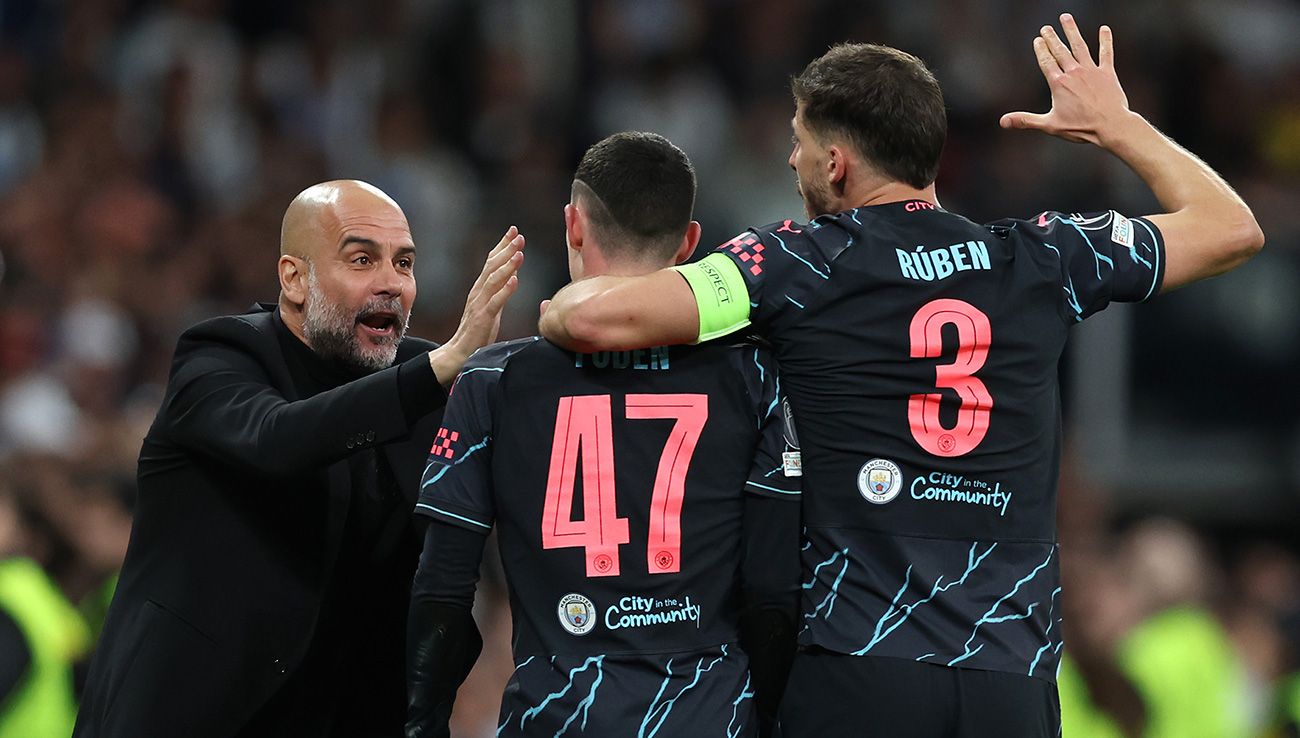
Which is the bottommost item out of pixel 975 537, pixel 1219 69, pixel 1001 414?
pixel 975 537

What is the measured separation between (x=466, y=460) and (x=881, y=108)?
1.24m

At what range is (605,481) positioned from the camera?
398 cm

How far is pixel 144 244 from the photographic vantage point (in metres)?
11.0

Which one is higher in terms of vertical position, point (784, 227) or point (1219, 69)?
point (1219, 69)

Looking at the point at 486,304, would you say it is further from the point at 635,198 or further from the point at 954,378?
the point at 954,378

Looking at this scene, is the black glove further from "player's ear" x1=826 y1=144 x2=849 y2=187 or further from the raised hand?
"player's ear" x1=826 y1=144 x2=849 y2=187

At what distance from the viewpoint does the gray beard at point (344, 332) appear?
15.8 feet

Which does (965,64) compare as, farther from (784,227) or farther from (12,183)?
(784,227)

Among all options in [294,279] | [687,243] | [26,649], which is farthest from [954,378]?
[26,649]

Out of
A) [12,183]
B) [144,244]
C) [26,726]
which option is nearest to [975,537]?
[26,726]

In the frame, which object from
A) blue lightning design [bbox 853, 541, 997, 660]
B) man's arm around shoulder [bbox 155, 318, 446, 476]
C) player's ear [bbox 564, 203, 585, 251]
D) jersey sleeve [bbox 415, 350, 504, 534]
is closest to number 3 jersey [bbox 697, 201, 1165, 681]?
blue lightning design [bbox 853, 541, 997, 660]

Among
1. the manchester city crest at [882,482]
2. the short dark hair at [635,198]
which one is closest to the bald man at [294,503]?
the short dark hair at [635,198]

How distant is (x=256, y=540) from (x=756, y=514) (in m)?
1.42

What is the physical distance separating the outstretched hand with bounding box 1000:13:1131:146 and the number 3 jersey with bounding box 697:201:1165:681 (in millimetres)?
415
